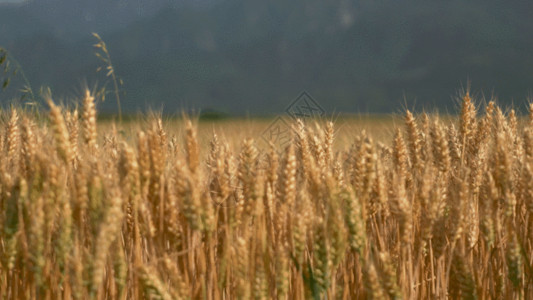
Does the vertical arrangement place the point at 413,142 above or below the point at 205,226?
above

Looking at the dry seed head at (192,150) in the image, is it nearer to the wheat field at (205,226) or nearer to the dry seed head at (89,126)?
the wheat field at (205,226)

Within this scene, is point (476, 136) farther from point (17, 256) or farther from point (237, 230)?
point (17, 256)

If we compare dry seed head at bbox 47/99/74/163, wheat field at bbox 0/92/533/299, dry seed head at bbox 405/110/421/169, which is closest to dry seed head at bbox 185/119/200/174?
wheat field at bbox 0/92/533/299

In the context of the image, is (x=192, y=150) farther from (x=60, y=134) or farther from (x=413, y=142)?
(x=413, y=142)

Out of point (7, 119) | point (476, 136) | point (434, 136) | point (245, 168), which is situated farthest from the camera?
point (476, 136)

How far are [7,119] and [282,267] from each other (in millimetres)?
2141

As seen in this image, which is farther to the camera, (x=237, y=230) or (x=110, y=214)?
(x=237, y=230)

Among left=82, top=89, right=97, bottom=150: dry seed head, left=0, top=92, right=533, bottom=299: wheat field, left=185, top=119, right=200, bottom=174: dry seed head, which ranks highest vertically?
left=82, top=89, right=97, bottom=150: dry seed head

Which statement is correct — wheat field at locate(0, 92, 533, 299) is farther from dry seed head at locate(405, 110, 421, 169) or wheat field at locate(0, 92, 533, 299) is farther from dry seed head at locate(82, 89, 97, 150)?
dry seed head at locate(405, 110, 421, 169)

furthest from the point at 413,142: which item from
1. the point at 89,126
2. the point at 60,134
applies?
the point at 60,134

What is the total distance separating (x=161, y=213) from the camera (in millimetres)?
1688

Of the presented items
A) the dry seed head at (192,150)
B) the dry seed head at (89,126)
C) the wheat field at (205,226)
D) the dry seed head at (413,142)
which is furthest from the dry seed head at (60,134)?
the dry seed head at (413,142)

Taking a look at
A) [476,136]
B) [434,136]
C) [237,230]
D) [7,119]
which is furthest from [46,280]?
[476,136]

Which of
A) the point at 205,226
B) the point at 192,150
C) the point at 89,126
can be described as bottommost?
the point at 205,226
